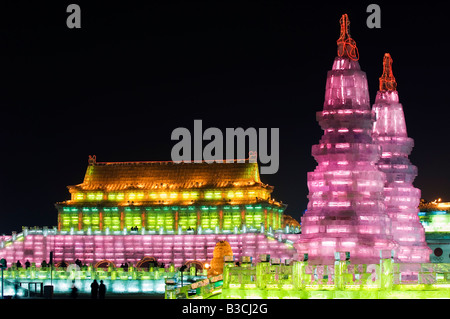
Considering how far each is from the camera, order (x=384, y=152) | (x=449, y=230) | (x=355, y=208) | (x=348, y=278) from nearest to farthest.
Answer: (x=348, y=278)
(x=355, y=208)
(x=384, y=152)
(x=449, y=230)

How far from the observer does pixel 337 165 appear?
249 feet

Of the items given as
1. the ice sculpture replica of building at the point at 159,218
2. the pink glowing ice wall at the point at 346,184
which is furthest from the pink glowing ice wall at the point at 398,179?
the ice sculpture replica of building at the point at 159,218

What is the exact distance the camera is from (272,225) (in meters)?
129

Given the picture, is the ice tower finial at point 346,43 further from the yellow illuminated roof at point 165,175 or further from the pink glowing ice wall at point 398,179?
the yellow illuminated roof at point 165,175

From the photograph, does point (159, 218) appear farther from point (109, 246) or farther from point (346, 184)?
point (346, 184)

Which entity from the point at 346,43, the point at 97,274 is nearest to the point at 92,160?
the point at 97,274

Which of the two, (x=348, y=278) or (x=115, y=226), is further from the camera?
(x=115, y=226)

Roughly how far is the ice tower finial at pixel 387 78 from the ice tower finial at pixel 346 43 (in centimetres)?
1298

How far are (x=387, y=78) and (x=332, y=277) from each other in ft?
109
